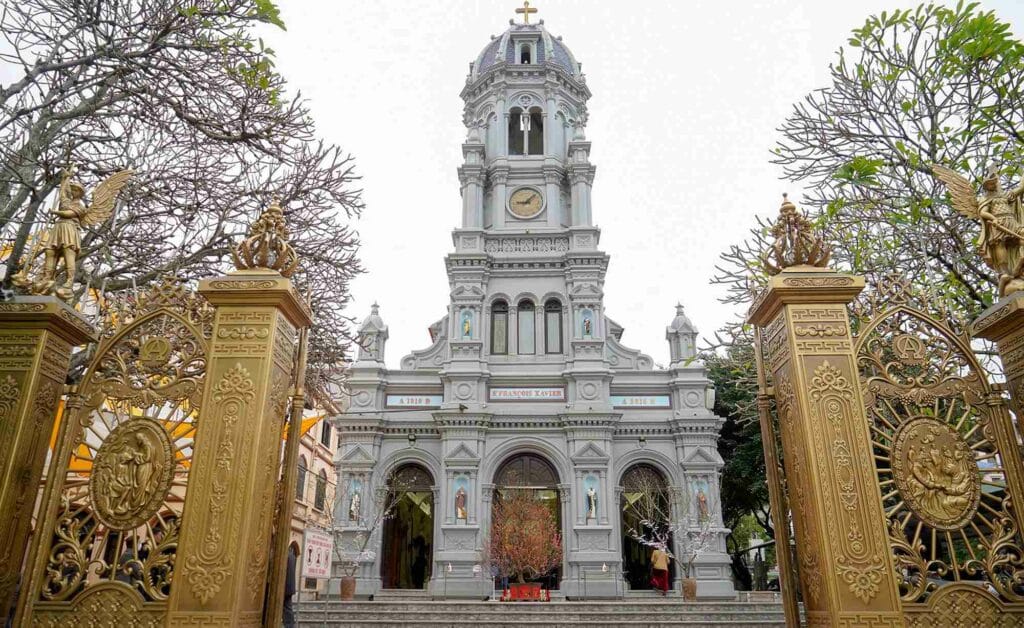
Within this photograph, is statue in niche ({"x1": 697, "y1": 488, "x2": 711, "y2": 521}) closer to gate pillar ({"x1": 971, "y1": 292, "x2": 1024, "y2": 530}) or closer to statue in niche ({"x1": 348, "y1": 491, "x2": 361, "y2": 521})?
statue in niche ({"x1": 348, "y1": 491, "x2": 361, "y2": 521})

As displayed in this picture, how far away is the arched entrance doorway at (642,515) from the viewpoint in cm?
2292

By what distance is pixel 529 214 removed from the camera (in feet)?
92.8

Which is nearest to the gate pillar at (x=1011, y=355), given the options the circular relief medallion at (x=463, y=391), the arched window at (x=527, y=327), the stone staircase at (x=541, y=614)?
the stone staircase at (x=541, y=614)

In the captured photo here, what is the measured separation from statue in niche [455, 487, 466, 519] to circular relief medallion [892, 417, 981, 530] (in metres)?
18.8

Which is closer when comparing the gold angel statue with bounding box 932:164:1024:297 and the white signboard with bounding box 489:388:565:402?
the gold angel statue with bounding box 932:164:1024:297

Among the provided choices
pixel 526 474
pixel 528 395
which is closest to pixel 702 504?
pixel 526 474

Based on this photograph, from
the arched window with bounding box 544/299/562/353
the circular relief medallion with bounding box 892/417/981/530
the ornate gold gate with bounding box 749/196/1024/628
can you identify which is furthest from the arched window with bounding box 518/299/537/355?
the circular relief medallion with bounding box 892/417/981/530

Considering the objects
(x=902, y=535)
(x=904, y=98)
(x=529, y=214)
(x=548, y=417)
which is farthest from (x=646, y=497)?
(x=902, y=535)

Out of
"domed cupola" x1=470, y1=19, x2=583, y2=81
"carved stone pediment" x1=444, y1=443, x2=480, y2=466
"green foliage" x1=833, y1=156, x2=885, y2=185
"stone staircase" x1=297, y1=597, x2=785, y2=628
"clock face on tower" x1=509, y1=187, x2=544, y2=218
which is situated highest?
"domed cupola" x1=470, y1=19, x2=583, y2=81

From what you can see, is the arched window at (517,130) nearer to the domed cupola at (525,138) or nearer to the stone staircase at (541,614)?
the domed cupola at (525,138)

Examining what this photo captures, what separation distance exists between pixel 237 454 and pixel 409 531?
837 inches

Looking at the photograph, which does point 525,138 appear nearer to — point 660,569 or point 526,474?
point 526,474

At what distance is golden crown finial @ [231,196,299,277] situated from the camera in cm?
543

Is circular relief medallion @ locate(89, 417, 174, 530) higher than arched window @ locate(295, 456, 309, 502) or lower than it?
lower
